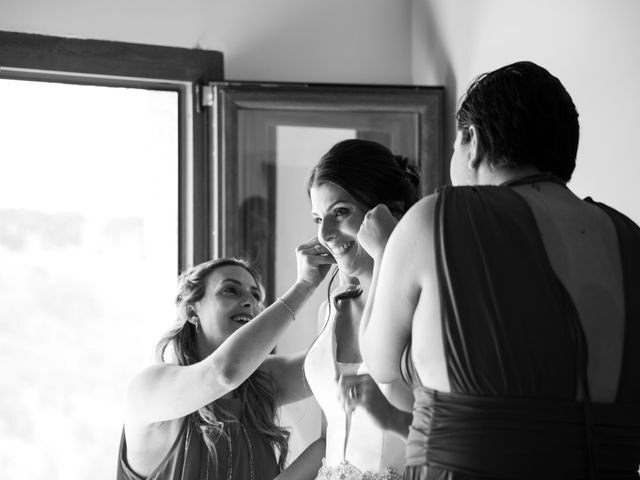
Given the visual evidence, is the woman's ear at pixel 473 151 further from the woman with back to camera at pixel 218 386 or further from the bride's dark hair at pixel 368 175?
the woman with back to camera at pixel 218 386

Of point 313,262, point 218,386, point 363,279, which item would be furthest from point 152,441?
point 363,279

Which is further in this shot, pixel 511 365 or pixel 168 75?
pixel 168 75

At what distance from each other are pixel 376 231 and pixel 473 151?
0.25 metres

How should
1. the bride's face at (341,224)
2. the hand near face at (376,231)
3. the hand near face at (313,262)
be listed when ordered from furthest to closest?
the hand near face at (313,262) → the bride's face at (341,224) → the hand near face at (376,231)

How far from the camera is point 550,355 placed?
1.22 meters

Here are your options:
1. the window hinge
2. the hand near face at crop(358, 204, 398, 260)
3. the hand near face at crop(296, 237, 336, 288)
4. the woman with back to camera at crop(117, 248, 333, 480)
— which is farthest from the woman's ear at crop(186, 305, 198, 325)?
the hand near face at crop(358, 204, 398, 260)

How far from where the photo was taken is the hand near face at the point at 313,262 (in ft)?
7.20

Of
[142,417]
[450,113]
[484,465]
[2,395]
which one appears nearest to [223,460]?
[142,417]

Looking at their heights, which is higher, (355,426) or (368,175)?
(368,175)

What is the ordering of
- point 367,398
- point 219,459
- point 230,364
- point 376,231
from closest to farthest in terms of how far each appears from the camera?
1. point 376,231
2. point 367,398
3. point 230,364
4. point 219,459

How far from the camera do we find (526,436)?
123 cm

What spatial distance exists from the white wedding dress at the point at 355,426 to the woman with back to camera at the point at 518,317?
0.52m

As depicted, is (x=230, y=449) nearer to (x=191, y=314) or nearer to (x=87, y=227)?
(x=191, y=314)

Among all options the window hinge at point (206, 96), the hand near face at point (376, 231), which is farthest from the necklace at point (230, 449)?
the window hinge at point (206, 96)
